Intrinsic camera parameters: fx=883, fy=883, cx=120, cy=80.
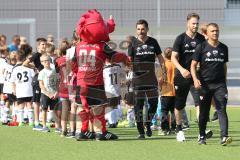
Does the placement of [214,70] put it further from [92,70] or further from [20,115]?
[20,115]

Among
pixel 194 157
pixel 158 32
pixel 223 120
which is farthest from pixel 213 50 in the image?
pixel 158 32

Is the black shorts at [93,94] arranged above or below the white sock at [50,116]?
above

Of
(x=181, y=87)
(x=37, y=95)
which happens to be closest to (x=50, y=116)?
(x=37, y=95)

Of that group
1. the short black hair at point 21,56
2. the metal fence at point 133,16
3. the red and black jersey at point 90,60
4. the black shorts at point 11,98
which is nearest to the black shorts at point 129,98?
the short black hair at point 21,56

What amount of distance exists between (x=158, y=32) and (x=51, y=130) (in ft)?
32.5

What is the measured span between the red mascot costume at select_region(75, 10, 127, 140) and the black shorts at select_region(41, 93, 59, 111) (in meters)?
2.05

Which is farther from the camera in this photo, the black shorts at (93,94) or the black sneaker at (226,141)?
the black shorts at (93,94)

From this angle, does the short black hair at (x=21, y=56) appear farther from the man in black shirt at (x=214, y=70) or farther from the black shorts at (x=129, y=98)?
the man in black shirt at (x=214, y=70)

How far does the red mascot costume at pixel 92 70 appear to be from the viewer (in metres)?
15.8

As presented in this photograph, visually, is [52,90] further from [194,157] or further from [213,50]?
[194,157]

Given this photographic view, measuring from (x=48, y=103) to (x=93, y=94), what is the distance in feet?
7.91

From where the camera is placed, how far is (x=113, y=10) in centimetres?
2847

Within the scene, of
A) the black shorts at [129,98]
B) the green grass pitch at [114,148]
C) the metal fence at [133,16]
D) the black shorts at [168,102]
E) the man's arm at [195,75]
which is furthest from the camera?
the metal fence at [133,16]

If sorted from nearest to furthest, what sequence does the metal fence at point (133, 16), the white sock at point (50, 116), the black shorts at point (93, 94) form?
1. the black shorts at point (93, 94)
2. the white sock at point (50, 116)
3. the metal fence at point (133, 16)
